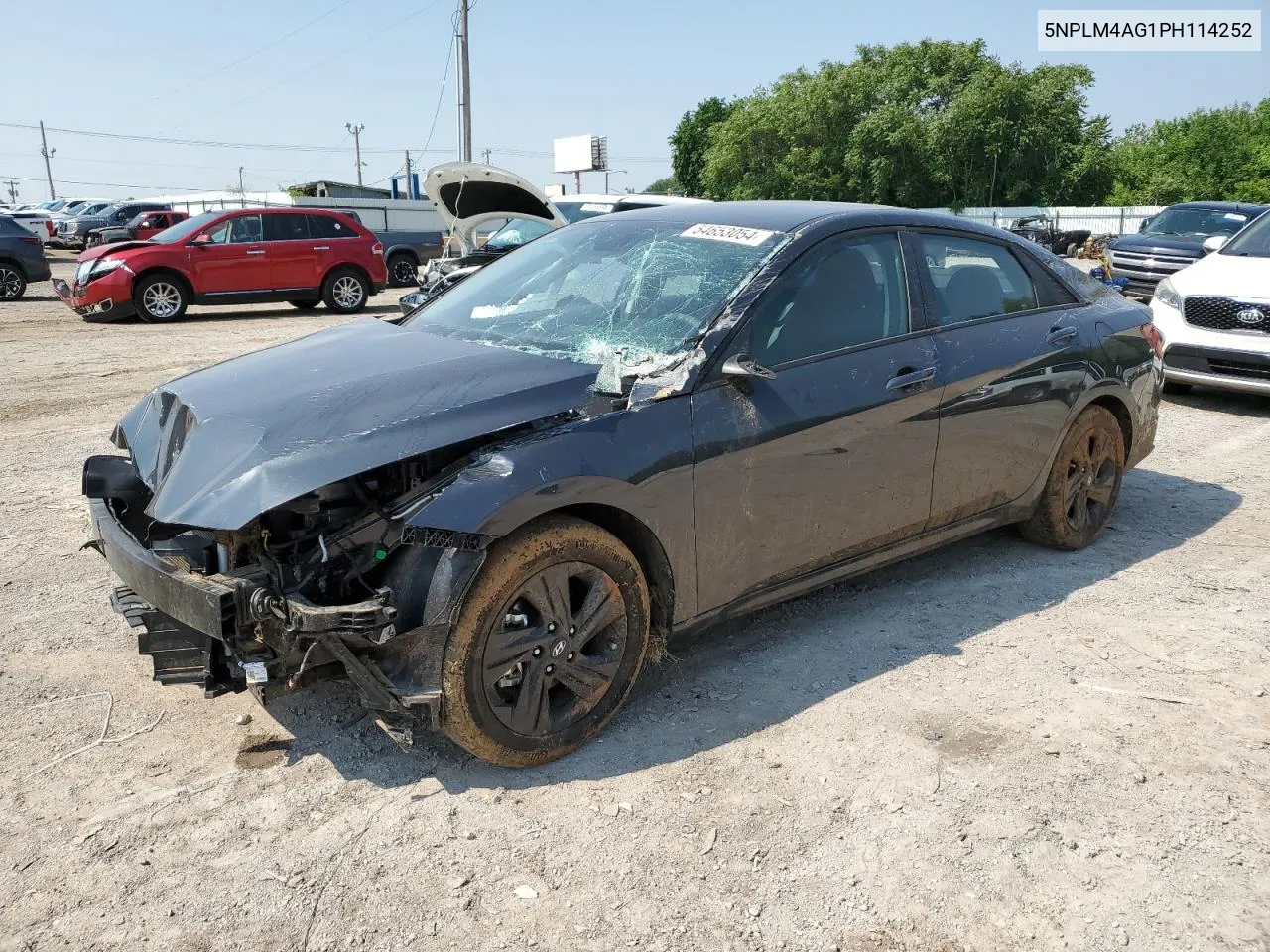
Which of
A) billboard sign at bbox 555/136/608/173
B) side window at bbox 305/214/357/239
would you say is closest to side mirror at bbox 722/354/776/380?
side window at bbox 305/214/357/239

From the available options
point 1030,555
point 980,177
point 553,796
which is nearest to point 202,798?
point 553,796

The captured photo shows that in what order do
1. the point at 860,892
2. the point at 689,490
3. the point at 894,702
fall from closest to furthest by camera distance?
the point at 860,892 < the point at 689,490 < the point at 894,702

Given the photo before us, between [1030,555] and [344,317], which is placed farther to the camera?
[344,317]

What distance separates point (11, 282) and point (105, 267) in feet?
16.0

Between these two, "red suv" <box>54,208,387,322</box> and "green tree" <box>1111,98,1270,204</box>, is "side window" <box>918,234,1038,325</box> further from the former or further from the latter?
"green tree" <box>1111,98,1270,204</box>

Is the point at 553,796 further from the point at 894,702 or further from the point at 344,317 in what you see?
the point at 344,317

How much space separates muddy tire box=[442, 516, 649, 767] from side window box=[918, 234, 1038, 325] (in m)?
1.98

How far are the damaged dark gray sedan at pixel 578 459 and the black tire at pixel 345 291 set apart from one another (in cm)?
1231

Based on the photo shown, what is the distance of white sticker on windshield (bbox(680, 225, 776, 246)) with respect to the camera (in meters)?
3.98

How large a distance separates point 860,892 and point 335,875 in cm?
137

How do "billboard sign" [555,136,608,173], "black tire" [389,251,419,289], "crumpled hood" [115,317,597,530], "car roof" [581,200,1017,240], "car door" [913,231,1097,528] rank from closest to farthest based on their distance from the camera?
"crumpled hood" [115,317,597,530], "car roof" [581,200,1017,240], "car door" [913,231,1097,528], "black tire" [389,251,419,289], "billboard sign" [555,136,608,173]

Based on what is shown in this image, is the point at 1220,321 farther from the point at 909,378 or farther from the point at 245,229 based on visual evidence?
the point at 245,229

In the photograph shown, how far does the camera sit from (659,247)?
162 inches

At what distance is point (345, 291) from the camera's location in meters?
16.5
